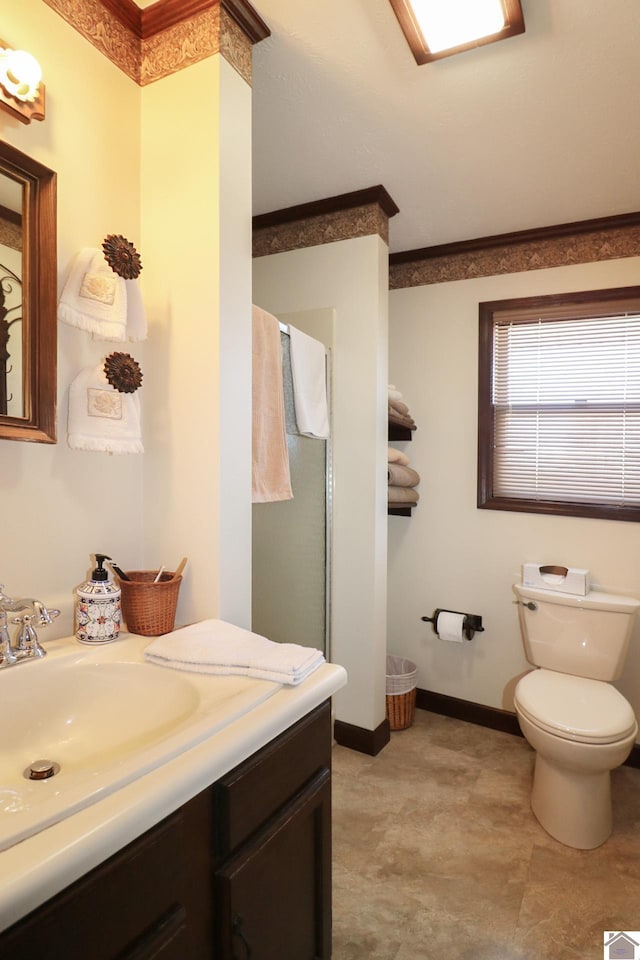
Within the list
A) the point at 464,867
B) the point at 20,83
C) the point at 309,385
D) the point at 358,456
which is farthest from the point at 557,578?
the point at 20,83

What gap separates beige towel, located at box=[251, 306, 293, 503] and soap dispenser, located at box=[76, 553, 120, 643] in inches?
23.5

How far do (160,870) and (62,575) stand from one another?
760 mm

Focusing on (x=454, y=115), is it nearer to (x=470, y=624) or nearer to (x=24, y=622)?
(x=24, y=622)

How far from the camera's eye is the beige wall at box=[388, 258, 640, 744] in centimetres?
268

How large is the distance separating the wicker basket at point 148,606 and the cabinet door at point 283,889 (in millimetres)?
525

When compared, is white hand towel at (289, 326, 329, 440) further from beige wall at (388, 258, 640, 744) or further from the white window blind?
the white window blind

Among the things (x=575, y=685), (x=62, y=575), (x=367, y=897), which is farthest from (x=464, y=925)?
(x=62, y=575)

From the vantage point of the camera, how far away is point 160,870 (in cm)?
75

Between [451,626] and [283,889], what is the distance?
6.27 feet

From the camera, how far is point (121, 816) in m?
0.66

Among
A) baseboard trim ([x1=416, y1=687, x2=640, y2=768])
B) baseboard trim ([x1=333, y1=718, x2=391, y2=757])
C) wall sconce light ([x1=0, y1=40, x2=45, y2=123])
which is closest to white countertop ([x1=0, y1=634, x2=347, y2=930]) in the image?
wall sconce light ([x1=0, y1=40, x2=45, y2=123])

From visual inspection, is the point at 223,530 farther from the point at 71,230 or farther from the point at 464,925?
the point at 464,925

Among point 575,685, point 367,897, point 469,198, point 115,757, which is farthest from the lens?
point 469,198

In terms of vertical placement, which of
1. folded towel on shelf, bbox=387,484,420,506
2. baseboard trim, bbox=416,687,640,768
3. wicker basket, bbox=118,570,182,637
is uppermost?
folded towel on shelf, bbox=387,484,420,506
